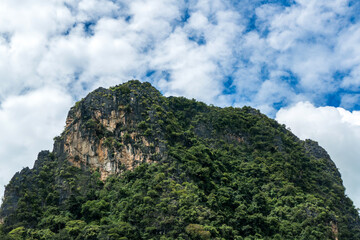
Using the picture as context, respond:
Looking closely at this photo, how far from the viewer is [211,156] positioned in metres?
63.2

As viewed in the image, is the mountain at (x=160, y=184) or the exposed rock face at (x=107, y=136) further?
the exposed rock face at (x=107, y=136)

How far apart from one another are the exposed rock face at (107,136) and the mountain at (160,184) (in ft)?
0.58

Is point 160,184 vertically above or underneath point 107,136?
underneath

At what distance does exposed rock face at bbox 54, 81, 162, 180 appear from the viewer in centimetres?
5706

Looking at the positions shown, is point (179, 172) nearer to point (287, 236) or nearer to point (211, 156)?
point (211, 156)

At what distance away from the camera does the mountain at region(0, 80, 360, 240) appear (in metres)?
44.1

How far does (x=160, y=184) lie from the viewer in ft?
159

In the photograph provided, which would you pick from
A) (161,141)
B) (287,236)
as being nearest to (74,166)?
(161,141)

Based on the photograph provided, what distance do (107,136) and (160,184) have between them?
53.2 ft

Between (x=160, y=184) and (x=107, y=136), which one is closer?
(x=160, y=184)

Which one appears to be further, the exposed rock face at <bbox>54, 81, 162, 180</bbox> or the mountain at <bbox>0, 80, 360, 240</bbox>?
the exposed rock face at <bbox>54, 81, 162, 180</bbox>

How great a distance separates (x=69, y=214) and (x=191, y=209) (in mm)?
17819

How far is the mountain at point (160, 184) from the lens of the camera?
4412cm

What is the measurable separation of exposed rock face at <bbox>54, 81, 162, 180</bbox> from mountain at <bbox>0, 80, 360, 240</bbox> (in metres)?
0.18
